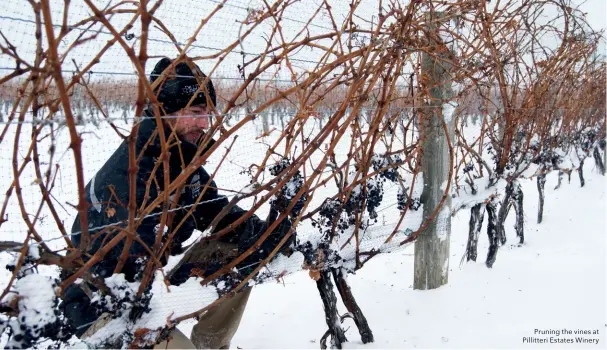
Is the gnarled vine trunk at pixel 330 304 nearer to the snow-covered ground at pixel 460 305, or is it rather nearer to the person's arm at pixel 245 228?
the snow-covered ground at pixel 460 305

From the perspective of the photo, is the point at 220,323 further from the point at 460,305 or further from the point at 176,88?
the point at 460,305

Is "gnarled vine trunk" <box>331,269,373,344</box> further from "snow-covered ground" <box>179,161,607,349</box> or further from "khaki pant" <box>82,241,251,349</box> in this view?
"khaki pant" <box>82,241,251,349</box>

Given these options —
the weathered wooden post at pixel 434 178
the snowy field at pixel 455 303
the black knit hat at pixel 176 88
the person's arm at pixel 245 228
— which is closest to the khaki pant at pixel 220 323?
the snowy field at pixel 455 303

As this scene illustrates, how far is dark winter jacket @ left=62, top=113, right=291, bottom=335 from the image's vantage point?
5.16 feet

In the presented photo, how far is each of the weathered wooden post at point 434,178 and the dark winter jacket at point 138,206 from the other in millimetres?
1063

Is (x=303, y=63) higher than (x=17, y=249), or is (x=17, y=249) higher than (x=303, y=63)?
(x=303, y=63)

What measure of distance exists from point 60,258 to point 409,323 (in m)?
1.84

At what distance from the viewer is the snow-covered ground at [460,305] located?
2.49 m

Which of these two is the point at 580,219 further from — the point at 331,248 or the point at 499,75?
the point at 331,248

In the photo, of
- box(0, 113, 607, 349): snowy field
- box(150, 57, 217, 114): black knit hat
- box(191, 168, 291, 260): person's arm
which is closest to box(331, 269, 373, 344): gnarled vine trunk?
box(0, 113, 607, 349): snowy field

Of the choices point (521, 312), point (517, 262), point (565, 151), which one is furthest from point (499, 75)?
point (565, 151)

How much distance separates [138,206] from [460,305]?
186 cm

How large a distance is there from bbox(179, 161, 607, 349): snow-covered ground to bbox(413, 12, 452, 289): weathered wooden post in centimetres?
16

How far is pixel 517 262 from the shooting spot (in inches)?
144
